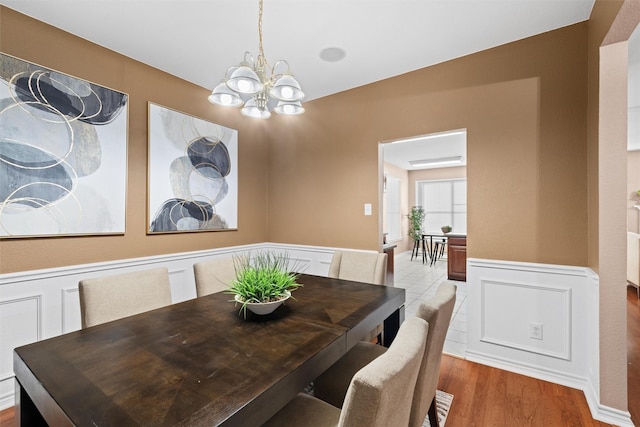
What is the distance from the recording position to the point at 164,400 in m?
0.81

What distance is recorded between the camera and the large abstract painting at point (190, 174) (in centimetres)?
271

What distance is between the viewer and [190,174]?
9.70 ft

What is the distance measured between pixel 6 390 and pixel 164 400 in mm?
2071

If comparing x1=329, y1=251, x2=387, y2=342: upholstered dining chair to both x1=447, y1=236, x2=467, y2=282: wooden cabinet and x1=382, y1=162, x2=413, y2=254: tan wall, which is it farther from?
x1=382, y1=162, x2=413, y2=254: tan wall

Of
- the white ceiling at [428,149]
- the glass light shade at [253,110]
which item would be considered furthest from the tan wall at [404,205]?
the glass light shade at [253,110]

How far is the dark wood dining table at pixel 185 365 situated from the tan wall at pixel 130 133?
1254 millimetres

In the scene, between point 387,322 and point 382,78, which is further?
point 382,78

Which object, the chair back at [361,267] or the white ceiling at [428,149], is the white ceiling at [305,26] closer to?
the chair back at [361,267]

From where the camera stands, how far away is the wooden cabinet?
533cm

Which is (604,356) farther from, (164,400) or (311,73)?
(311,73)

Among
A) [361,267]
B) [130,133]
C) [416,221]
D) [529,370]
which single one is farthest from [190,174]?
[416,221]

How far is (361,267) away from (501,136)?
5.17ft

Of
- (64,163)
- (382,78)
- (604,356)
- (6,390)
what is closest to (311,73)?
(382,78)

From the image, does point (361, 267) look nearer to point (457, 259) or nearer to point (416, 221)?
point (457, 259)
